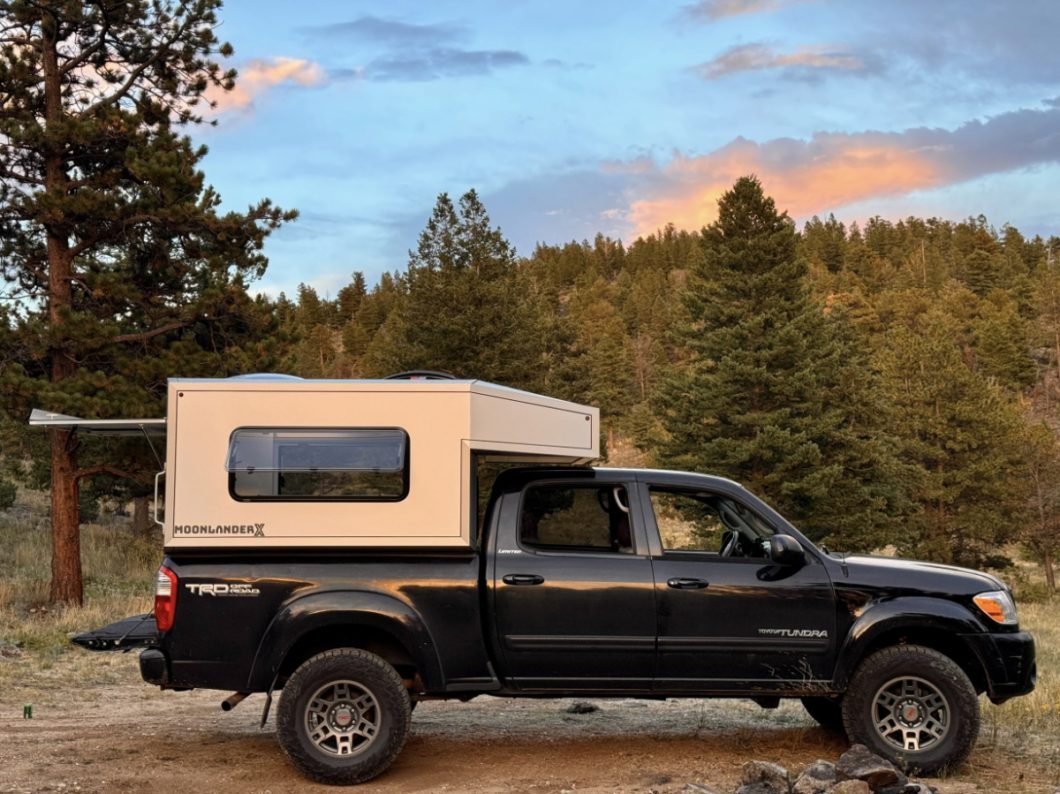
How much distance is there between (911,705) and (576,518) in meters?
2.61

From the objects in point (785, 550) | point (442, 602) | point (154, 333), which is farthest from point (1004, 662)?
point (154, 333)

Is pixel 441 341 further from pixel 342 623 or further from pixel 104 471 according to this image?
pixel 342 623

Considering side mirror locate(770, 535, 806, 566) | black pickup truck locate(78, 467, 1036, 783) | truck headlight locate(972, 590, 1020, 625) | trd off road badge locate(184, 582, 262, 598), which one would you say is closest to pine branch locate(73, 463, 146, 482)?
black pickup truck locate(78, 467, 1036, 783)

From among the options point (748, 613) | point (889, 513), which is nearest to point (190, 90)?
point (748, 613)

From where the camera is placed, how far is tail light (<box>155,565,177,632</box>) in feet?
21.4

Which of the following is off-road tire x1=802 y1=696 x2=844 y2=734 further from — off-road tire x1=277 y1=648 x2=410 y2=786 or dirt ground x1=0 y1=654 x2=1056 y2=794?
off-road tire x1=277 y1=648 x2=410 y2=786

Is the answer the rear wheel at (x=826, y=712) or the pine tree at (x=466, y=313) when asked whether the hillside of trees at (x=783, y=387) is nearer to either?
the pine tree at (x=466, y=313)

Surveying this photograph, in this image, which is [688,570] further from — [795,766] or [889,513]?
[889,513]

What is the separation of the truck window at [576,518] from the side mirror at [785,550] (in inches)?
38.5

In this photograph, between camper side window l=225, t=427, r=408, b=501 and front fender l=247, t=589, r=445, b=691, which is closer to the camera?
front fender l=247, t=589, r=445, b=691

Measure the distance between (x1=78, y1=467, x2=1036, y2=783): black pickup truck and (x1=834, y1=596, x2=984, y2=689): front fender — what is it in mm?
13

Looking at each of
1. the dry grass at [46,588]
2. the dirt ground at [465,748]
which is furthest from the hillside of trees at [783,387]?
the dirt ground at [465,748]

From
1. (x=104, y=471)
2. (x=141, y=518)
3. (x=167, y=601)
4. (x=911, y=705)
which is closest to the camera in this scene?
(x=167, y=601)

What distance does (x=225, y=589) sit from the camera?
21.5ft
